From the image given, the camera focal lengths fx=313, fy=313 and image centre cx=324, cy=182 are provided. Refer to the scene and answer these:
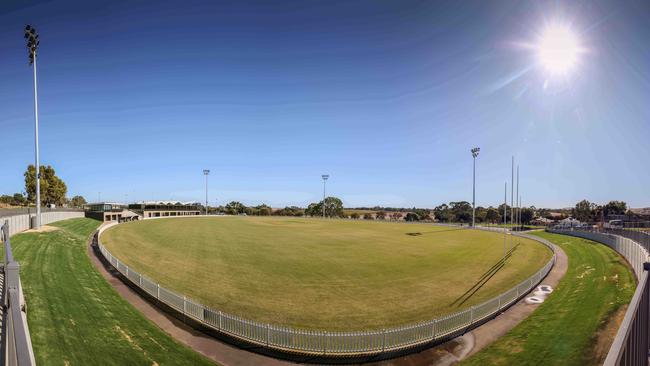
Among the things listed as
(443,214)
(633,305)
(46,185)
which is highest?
(46,185)

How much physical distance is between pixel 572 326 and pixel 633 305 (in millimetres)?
15507

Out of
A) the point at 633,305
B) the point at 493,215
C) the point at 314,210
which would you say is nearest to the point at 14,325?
the point at 633,305

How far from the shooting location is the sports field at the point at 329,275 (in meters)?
19.2

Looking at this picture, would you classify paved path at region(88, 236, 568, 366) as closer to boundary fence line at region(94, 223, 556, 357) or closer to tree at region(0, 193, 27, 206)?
boundary fence line at region(94, 223, 556, 357)

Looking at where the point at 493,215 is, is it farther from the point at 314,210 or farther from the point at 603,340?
the point at 603,340

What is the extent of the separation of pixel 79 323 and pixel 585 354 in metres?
22.7

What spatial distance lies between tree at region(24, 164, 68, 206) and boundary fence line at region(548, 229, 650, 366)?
101677mm

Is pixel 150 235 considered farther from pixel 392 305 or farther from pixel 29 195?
pixel 29 195

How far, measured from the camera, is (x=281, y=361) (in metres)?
13.6

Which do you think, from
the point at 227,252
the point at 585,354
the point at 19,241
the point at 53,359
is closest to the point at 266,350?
the point at 53,359

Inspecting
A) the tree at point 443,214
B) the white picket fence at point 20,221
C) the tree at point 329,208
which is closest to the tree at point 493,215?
the tree at point 443,214

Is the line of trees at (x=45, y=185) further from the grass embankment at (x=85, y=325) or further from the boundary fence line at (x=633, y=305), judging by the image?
the boundary fence line at (x=633, y=305)

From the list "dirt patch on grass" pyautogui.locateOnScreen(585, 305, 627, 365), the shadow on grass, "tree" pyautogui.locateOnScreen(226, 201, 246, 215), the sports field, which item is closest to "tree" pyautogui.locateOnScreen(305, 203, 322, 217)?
"tree" pyautogui.locateOnScreen(226, 201, 246, 215)

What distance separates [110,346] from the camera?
13.1 m
